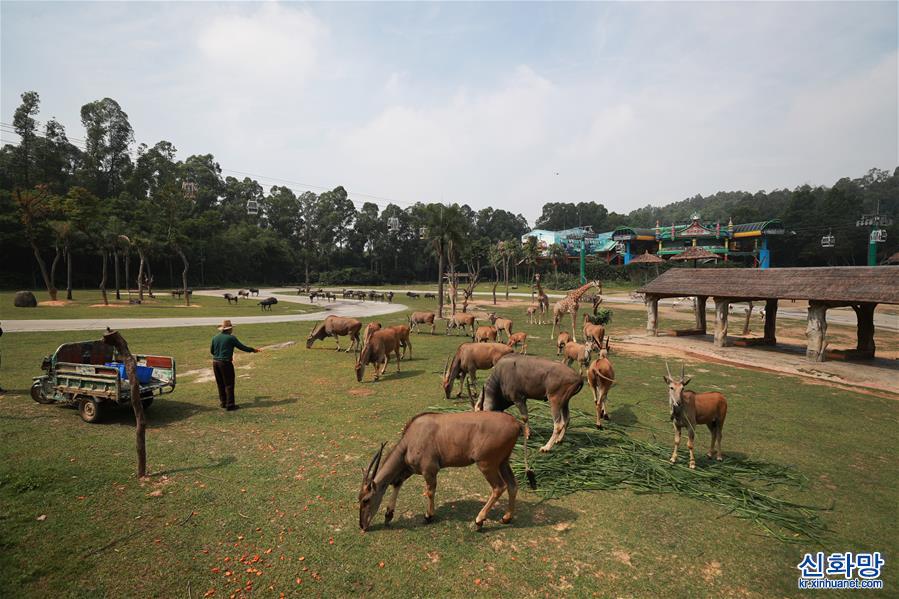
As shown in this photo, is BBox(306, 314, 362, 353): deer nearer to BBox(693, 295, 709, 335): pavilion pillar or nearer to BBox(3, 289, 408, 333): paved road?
BBox(3, 289, 408, 333): paved road

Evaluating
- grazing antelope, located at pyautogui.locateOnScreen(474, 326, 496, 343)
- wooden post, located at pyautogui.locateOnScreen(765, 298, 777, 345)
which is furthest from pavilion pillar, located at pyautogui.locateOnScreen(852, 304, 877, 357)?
grazing antelope, located at pyautogui.locateOnScreen(474, 326, 496, 343)

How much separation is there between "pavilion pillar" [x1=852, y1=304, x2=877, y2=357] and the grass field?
11.2 meters

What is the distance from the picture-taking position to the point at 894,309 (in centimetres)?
4562

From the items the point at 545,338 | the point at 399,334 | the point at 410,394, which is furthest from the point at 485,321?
the point at 410,394

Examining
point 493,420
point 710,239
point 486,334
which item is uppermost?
point 710,239

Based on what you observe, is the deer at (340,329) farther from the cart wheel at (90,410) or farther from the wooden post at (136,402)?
the wooden post at (136,402)

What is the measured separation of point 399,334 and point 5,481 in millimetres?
12008

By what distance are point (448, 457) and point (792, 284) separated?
21036 millimetres

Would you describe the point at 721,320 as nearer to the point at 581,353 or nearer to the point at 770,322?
the point at 770,322

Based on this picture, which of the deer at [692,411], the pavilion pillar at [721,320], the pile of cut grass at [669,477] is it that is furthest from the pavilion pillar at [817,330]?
the deer at [692,411]

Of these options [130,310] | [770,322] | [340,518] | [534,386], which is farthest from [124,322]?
[770,322]

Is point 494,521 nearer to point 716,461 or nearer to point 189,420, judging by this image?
point 716,461

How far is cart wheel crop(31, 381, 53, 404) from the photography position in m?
11.0

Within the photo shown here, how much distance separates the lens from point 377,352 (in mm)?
15797
